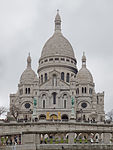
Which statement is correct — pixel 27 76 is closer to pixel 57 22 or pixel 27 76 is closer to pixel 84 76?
pixel 84 76

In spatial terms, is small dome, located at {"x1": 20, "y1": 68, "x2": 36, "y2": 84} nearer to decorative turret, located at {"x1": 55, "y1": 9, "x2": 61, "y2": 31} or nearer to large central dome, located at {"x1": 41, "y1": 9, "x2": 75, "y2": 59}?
large central dome, located at {"x1": 41, "y1": 9, "x2": 75, "y2": 59}

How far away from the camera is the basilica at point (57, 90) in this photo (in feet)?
305

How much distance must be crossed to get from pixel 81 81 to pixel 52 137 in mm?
79012

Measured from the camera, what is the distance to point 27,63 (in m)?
113

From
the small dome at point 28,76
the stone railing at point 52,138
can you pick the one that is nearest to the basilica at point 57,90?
the small dome at point 28,76

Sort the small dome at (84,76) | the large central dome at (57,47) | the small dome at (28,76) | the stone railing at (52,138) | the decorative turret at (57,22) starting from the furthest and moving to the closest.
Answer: the decorative turret at (57,22) → the large central dome at (57,47) → the small dome at (28,76) → the small dome at (84,76) → the stone railing at (52,138)

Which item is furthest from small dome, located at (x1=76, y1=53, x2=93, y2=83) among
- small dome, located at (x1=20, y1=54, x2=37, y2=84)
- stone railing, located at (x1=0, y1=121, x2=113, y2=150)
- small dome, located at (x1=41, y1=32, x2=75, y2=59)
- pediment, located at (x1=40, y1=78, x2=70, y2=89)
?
stone railing, located at (x1=0, y1=121, x2=113, y2=150)

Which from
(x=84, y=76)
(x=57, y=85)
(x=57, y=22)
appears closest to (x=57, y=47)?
(x=57, y=22)

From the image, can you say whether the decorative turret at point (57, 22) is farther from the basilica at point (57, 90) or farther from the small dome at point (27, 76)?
the small dome at point (27, 76)

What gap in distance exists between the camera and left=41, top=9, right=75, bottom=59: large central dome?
4402 inches

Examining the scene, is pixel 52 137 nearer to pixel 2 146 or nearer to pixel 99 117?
pixel 2 146

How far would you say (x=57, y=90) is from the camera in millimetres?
96000

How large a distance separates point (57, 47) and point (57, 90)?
67.1ft

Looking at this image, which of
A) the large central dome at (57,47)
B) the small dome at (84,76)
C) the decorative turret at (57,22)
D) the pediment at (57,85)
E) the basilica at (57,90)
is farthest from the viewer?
the decorative turret at (57,22)
